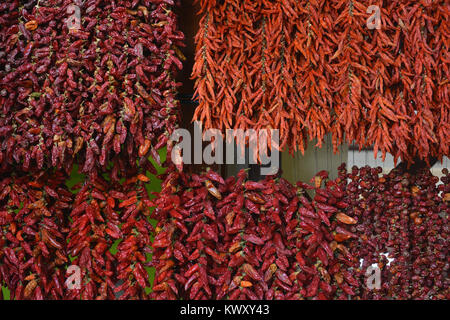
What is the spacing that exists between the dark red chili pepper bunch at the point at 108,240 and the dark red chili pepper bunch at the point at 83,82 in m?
0.21

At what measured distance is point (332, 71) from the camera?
1.90 metres

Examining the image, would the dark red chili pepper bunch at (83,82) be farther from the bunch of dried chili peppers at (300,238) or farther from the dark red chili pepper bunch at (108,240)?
the bunch of dried chili peppers at (300,238)

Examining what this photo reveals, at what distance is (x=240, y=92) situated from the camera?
200cm

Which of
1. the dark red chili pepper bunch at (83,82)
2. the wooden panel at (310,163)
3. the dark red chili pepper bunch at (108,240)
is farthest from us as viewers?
the wooden panel at (310,163)

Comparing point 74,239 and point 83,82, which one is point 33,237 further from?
point 83,82

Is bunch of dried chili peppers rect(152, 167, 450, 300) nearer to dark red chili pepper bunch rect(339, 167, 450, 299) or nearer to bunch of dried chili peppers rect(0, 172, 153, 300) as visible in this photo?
dark red chili pepper bunch rect(339, 167, 450, 299)

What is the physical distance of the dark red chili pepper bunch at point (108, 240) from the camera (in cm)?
189

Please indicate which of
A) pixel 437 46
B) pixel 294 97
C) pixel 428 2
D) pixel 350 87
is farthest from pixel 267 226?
pixel 428 2

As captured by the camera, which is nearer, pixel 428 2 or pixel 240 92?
pixel 428 2

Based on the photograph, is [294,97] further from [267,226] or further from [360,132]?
[267,226]

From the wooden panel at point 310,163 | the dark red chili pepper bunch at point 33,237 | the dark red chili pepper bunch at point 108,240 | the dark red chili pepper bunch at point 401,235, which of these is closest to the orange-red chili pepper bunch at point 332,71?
the dark red chili pepper bunch at point 401,235

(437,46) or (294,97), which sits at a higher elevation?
(437,46)

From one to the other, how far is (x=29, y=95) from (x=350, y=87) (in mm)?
1687

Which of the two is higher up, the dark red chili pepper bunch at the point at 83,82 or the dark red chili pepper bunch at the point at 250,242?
the dark red chili pepper bunch at the point at 83,82
